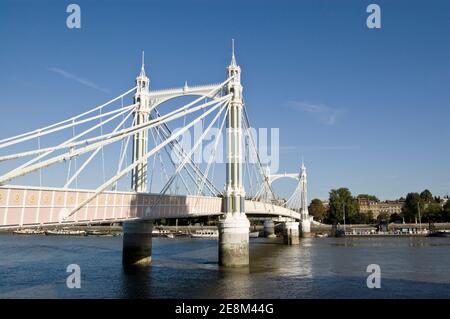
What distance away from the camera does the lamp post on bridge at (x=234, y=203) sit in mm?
40969

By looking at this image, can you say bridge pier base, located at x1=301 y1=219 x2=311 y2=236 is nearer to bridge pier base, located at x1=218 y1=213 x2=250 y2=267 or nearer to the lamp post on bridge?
the lamp post on bridge

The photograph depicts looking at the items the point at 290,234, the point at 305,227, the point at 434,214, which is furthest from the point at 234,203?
the point at 434,214

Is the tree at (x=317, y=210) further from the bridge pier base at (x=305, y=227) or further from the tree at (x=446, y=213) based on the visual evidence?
the bridge pier base at (x=305, y=227)

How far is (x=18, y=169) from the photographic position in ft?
63.4

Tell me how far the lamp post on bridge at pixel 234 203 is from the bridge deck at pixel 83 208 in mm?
2446

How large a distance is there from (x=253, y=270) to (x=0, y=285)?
20574 mm

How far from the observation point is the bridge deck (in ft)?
66.6

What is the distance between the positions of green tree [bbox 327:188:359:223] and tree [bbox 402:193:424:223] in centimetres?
1676

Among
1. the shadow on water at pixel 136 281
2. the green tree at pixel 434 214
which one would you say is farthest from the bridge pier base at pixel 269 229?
the shadow on water at pixel 136 281

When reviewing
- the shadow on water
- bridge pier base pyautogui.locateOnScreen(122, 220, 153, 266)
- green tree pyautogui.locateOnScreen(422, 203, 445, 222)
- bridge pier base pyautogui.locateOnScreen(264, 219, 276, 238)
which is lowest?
the shadow on water

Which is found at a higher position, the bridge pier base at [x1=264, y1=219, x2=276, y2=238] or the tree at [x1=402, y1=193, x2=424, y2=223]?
the tree at [x1=402, y1=193, x2=424, y2=223]

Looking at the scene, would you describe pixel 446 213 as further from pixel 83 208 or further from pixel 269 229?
pixel 83 208

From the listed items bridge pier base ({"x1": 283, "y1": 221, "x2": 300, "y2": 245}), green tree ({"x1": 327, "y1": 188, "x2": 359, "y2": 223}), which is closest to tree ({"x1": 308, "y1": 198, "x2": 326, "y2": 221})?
green tree ({"x1": 327, "y1": 188, "x2": 359, "y2": 223})
